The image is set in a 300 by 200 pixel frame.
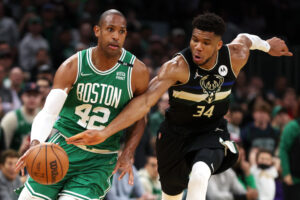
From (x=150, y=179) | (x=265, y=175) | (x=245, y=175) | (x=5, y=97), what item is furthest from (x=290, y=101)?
(x=5, y=97)

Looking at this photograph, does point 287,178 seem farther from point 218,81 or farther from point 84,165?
point 84,165

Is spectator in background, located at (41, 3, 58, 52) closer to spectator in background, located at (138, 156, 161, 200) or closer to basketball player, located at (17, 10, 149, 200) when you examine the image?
spectator in background, located at (138, 156, 161, 200)

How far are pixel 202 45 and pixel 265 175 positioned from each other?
15.6ft

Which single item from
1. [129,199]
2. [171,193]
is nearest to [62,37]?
[129,199]

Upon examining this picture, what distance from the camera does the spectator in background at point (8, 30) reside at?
1107 centimetres

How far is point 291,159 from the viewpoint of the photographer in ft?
30.9

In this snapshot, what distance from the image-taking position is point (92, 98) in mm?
5520

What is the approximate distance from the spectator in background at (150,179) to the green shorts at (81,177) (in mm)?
3231

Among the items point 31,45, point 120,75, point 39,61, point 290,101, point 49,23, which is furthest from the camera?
point 290,101

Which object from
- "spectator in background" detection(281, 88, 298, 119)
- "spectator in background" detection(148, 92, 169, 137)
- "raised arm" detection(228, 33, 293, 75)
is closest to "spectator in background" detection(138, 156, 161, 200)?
"spectator in background" detection(148, 92, 169, 137)

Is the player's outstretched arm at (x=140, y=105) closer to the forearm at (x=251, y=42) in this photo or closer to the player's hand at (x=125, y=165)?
the player's hand at (x=125, y=165)

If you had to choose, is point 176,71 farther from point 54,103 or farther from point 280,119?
point 280,119

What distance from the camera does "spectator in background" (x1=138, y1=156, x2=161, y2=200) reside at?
8891mm

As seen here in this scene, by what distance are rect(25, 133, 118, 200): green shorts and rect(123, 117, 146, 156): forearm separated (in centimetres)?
15
